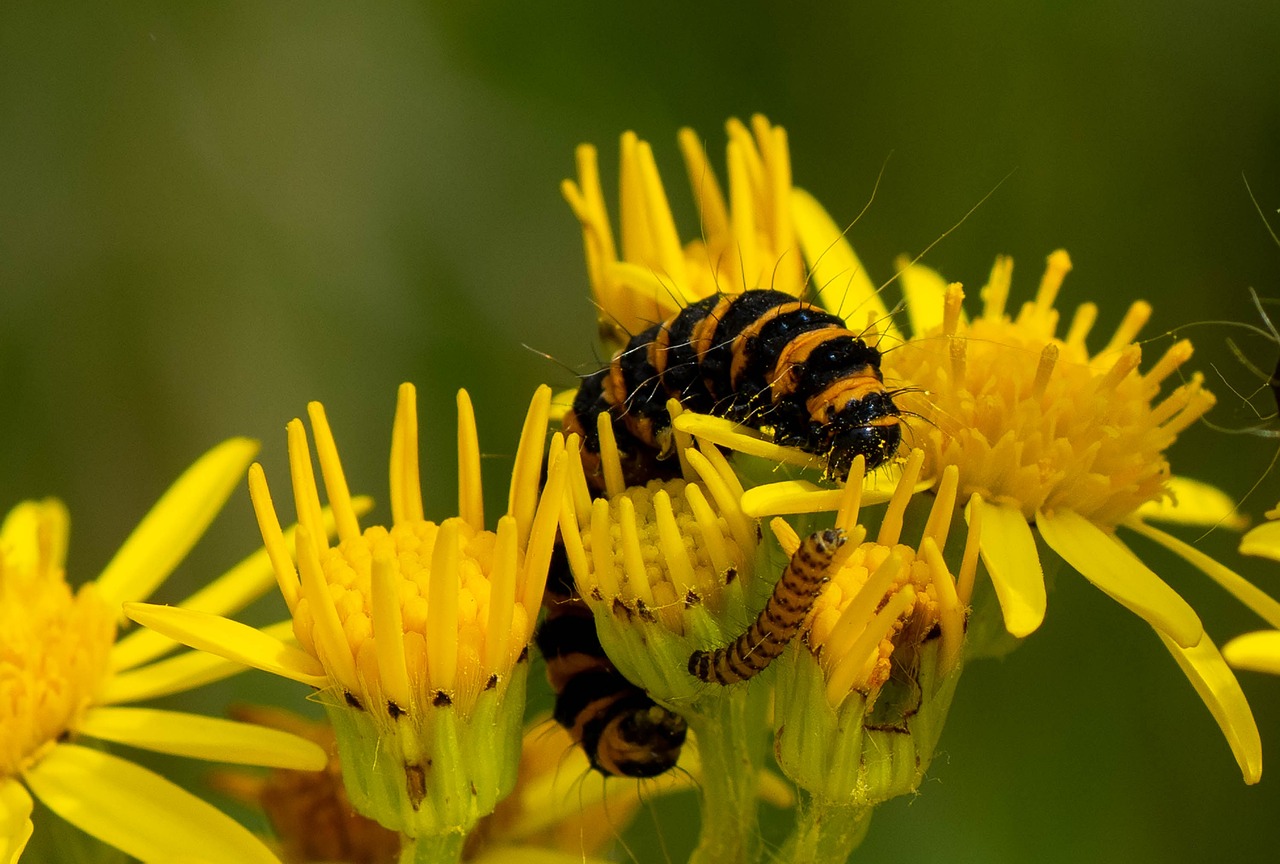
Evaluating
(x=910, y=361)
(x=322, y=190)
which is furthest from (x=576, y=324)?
(x=910, y=361)

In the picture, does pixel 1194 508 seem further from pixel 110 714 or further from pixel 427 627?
pixel 110 714

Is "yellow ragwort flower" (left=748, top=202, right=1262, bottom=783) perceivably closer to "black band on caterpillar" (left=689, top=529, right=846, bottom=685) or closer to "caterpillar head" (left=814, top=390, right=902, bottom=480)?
"caterpillar head" (left=814, top=390, right=902, bottom=480)

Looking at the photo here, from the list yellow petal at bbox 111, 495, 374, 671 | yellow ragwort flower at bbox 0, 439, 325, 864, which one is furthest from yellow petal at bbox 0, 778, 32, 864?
yellow petal at bbox 111, 495, 374, 671

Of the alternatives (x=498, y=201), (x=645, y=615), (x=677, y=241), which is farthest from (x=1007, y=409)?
(x=498, y=201)

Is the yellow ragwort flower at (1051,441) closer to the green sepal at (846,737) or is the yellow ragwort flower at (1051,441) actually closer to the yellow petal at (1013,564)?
the yellow petal at (1013,564)

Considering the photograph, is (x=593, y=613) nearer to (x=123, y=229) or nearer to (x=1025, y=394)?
(x=1025, y=394)

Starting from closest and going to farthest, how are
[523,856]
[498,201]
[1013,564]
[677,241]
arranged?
[1013,564]
[523,856]
[677,241]
[498,201]
